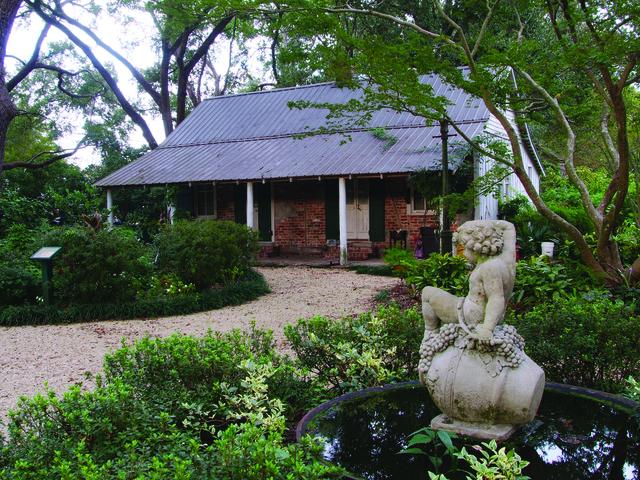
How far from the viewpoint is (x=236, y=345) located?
4656mm

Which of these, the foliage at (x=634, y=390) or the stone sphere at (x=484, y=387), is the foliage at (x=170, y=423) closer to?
the stone sphere at (x=484, y=387)

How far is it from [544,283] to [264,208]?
11835 millimetres

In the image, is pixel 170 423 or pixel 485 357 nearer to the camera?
pixel 485 357

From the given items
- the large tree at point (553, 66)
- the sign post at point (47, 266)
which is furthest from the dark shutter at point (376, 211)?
the sign post at point (47, 266)

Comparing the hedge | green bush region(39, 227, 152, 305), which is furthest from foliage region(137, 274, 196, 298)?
green bush region(39, 227, 152, 305)

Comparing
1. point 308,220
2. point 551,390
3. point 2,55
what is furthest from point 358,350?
point 308,220

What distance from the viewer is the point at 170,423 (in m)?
3.58

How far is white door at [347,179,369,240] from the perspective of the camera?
57.0ft

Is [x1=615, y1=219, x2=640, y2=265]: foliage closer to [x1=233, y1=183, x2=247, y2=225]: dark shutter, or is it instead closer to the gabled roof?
the gabled roof

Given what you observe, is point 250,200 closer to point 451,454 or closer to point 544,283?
point 544,283

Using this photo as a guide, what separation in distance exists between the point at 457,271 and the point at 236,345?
5.60m

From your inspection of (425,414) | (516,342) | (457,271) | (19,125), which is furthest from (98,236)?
(19,125)

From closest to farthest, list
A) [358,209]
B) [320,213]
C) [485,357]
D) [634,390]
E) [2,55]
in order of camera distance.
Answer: [485,357] < [634,390] < [2,55] < [358,209] < [320,213]

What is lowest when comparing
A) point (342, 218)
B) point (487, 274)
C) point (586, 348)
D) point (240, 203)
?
point (586, 348)
